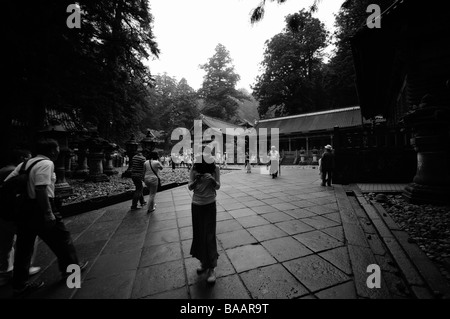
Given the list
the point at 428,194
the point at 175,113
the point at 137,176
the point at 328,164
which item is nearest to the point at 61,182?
the point at 137,176

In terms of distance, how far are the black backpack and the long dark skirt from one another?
1.82 m

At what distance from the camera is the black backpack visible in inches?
81.4

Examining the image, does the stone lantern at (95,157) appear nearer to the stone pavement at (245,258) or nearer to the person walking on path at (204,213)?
the stone pavement at (245,258)

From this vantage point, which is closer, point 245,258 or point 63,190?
point 245,258

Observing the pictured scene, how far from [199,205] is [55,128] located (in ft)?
22.4

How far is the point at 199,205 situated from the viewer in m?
2.33

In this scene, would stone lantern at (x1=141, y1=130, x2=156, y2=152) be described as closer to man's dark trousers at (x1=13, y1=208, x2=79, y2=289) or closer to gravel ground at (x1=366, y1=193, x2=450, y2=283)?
man's dark trousers at (x1=13, y1=208, x2=79, y2=289)

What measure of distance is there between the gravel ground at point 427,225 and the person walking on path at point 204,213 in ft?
8.09

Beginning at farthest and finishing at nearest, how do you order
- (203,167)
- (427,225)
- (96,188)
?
(96,188) < (427,225) < (203,167)

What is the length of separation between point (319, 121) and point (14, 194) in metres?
28.9

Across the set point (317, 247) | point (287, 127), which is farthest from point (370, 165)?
point (287, 127)

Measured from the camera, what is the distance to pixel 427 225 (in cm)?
324

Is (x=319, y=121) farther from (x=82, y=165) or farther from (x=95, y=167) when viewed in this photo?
(x=82, y=165)
